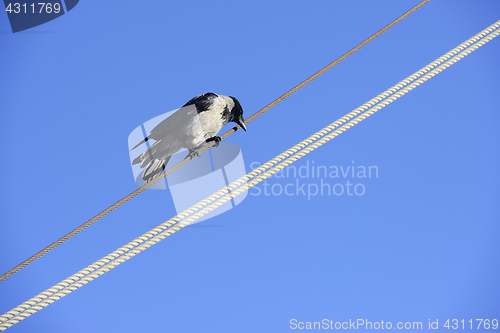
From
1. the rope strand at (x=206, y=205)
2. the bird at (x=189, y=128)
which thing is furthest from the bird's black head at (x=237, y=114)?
the rope strand at (x=206, y=205)

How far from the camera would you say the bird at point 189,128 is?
112 cm

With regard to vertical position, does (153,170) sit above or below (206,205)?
above

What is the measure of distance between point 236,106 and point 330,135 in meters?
0.54

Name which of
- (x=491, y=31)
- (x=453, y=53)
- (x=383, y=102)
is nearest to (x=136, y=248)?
(x=383, y=102)

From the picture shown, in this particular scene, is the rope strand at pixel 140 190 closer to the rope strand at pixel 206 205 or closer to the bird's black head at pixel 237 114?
the rope strand at pixel 206 205

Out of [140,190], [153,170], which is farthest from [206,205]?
[153,170]

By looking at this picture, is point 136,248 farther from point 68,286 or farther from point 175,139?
point 175,139

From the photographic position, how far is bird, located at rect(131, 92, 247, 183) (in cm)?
112

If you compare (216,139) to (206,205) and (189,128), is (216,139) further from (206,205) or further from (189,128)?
(206,205)

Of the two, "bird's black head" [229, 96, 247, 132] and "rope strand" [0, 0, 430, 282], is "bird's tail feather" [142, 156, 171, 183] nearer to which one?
"rope strand" [0, 0, 430, 282]

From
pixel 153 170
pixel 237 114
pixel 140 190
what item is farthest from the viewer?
pixel 237 114

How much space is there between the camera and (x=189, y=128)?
45.8 inches

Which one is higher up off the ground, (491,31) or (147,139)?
(147,139)

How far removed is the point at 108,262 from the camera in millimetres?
624
